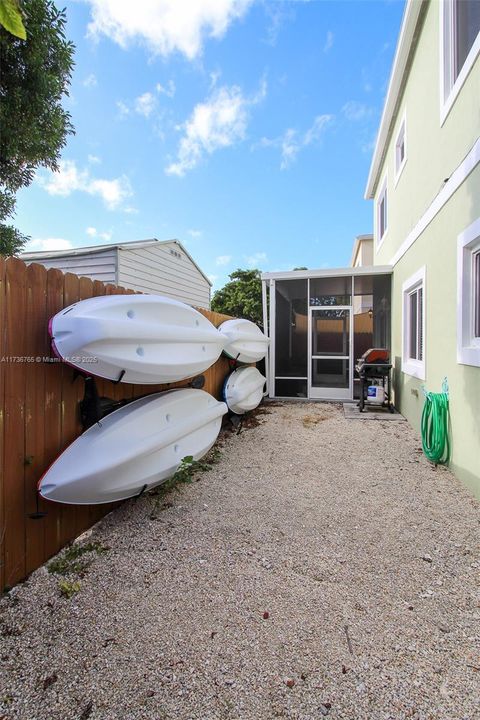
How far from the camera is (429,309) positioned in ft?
14.5

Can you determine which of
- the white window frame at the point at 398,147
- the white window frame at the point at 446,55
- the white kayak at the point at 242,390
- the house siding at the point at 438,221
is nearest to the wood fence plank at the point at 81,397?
the white kayak at the point at 242,390

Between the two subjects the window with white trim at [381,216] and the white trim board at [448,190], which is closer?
the white trim board at [448,190]

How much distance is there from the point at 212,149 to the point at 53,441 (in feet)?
30.1

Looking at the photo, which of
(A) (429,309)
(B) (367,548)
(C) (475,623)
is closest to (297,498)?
(B) (367,548)

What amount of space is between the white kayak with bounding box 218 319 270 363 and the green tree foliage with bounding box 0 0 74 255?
3339 millimetres

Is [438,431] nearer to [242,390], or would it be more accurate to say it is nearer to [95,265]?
[242,390]

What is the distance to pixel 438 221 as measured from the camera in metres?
4.05

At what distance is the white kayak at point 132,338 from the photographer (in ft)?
6.30

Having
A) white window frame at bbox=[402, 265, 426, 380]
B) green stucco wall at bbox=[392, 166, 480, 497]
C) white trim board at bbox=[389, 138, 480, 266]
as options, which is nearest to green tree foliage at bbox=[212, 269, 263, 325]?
white window frame at bbox=[402, 265, 426, 380]

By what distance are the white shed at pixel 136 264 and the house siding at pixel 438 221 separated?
17.7 ft

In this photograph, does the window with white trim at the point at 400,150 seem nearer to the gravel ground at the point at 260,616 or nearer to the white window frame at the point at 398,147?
the white window frame at the point at 398,147

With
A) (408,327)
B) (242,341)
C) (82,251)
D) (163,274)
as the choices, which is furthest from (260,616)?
(163,274)

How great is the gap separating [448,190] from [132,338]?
3.61 metres

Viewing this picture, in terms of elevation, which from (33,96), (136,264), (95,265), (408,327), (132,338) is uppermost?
(33,96)
